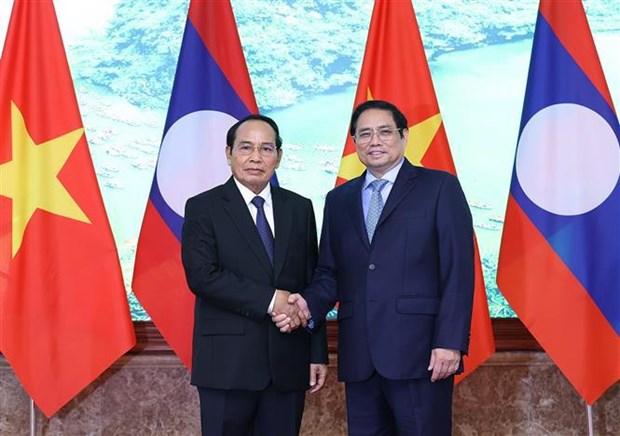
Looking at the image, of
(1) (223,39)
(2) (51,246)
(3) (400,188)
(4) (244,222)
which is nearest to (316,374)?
(4) (244,222)

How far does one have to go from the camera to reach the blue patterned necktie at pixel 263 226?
2426 millimetres

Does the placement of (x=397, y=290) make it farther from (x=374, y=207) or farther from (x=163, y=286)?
(x=163, y=286)

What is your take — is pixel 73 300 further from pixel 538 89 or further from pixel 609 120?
pixel 609 120

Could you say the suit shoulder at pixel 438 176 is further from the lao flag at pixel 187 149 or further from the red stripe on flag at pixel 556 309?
the lao flag at pixel 187 149

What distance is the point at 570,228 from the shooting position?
316 centimetres

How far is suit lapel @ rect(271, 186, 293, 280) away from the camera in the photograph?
7.88ft

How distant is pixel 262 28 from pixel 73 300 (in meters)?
1.56

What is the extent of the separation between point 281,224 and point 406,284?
1.47 feet

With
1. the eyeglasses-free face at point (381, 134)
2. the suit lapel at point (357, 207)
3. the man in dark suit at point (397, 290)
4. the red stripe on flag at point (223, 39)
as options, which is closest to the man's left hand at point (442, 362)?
the man in dark suit at point (397, 290)

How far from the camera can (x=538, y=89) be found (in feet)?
10.6

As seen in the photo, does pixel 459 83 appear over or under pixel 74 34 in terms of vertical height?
under

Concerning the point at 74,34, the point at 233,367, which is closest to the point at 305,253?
the point at 233,367

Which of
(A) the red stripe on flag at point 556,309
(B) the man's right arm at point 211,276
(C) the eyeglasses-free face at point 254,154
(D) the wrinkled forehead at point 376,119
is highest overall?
(D) the wrinkled forehead at point 376,119

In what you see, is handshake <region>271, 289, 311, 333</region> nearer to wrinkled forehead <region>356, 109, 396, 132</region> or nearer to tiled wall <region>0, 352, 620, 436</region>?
wrinkled forehead <region>356, 109, 396, 132</region>
